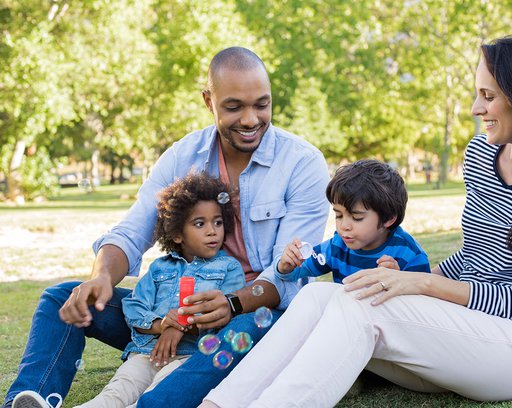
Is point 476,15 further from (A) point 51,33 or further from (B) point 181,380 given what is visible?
(B) point 181,380

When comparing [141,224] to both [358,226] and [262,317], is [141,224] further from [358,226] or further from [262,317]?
[358,226]

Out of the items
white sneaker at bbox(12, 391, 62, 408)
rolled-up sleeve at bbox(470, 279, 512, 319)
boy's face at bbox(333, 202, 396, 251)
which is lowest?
white sneaker at bbox(12, 391, 62, 408)

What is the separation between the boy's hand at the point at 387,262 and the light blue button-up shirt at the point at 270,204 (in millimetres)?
636

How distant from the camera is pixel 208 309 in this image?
3.43 m

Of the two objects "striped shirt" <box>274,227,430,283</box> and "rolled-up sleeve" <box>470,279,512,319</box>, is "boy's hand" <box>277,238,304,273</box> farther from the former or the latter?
"rolled-up sleeve" <box>470,279,512,319</box>

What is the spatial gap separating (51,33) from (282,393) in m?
20.8

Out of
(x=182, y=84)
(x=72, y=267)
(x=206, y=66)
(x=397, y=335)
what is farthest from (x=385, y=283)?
(x=182, y=84)

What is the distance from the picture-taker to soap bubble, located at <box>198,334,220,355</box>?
3164 mm

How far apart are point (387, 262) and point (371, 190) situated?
343 millimetres

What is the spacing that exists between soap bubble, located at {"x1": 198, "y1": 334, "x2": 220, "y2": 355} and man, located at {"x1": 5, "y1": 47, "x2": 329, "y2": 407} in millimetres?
125

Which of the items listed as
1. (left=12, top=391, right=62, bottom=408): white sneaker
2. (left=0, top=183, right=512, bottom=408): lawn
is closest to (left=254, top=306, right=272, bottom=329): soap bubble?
(left=0, top=183, right=512, bottom=408): lawn

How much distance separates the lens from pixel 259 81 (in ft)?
13.1

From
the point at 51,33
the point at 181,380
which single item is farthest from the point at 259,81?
the point at 51,33

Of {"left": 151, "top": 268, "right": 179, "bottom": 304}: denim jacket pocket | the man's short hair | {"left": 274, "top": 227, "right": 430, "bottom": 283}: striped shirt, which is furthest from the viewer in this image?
the man's short hair
